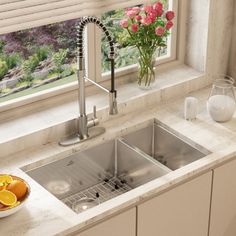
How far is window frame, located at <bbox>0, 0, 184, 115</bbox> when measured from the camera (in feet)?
9.62

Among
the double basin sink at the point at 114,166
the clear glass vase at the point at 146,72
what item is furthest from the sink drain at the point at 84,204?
the clear glass vase at the point at 146,72

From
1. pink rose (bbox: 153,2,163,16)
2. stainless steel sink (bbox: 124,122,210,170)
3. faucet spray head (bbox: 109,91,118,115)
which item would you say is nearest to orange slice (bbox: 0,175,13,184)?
faucet spray head (bbox: 109,91,118,115)

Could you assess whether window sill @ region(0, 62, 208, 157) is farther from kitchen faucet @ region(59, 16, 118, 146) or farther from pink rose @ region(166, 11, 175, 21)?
pink rose @ region(166, 11, 175, 21)

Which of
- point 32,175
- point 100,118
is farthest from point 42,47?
point 32,175

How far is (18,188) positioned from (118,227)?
0.43m

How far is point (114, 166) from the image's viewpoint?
300 cm

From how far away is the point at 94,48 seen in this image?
10.0 feet

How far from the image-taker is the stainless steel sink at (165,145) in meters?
2.92

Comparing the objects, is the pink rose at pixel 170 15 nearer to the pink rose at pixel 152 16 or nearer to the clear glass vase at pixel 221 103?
the pink rose at pixel 152 16

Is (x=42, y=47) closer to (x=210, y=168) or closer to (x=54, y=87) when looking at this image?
(x=54, y=87)

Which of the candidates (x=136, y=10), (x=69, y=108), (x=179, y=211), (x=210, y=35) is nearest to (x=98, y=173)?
(x=69, y=108)

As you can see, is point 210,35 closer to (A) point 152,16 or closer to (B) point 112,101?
(A) point 152,16

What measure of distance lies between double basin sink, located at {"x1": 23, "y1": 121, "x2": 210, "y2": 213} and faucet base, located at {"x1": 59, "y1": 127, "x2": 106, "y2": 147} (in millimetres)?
56

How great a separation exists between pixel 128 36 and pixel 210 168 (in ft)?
2.75
